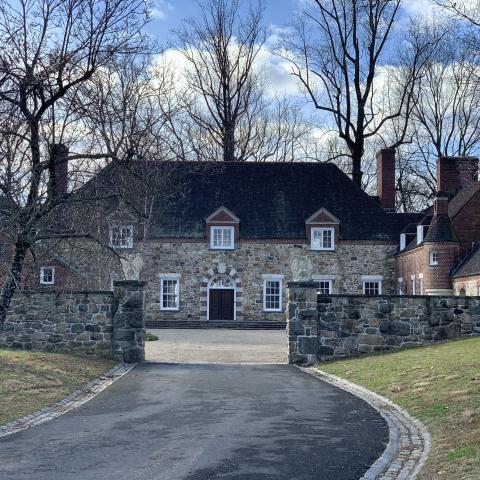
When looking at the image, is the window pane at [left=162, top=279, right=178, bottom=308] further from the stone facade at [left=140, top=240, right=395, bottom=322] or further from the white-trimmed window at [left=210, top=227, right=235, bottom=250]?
the white-trimmed window at [left=210, top=227, right=235, bottom=250]

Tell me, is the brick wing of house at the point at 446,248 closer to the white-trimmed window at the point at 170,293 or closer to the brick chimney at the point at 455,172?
the brick chimney at the point at 455,172

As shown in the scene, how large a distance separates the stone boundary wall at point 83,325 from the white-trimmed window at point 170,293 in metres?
21.5

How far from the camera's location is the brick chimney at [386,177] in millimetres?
43719

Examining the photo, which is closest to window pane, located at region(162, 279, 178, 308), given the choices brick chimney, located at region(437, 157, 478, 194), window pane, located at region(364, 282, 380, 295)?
window pane, located at region(364, 282, 380, 295)

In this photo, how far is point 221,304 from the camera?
1629 inches

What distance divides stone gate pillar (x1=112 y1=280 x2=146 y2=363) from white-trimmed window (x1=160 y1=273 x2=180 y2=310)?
21561 millimetres

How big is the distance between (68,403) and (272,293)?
93.8 ft

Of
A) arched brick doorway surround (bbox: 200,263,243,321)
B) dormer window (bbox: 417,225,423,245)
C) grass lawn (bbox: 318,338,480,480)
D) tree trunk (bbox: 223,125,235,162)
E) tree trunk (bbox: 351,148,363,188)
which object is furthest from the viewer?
tree trunk (bbox: 223,125,235,162)

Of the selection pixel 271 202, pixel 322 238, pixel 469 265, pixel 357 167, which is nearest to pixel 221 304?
pixel 271 202

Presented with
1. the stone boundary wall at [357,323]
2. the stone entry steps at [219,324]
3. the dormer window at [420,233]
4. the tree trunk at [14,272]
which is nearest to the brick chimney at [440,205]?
the dormer window at [420,233]

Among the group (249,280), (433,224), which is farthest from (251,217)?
(433,224)

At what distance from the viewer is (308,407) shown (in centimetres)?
1280

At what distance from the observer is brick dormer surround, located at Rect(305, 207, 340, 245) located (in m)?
41.8

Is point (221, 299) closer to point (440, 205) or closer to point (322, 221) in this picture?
point (322, 221)
